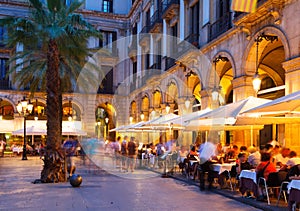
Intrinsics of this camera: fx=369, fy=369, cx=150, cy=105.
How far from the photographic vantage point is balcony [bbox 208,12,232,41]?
1698 centimetres

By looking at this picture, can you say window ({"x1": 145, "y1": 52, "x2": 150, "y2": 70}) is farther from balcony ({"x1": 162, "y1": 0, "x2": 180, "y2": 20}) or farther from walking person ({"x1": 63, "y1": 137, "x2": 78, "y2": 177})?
walking person ({"x1": 63, "y1": 137, "x2": 78, "y2": 177})

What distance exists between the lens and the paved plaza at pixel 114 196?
8.70m

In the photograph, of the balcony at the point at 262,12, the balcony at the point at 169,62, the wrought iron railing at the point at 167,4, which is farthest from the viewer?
the balcony at the point at 169,62

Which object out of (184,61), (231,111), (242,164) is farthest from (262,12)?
(184,61)

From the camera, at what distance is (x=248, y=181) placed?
371 inches

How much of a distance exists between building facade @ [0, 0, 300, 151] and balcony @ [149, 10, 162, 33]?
0.08 m

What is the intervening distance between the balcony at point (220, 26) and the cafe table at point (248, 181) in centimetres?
909

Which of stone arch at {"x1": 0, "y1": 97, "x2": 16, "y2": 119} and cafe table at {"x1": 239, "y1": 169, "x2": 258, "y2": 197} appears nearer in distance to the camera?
cafe table at {"x1": 239, "y1": 169, "x2": 258, "y2": 197}

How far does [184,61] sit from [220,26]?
154 inches

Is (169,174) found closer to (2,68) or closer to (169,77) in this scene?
(169,77)

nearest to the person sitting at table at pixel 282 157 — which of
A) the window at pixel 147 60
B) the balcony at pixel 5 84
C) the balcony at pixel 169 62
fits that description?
the balcony at pixel 169 62

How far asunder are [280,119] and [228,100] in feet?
37.7

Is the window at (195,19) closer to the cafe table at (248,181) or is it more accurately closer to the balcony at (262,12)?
the balcony at (262,12)

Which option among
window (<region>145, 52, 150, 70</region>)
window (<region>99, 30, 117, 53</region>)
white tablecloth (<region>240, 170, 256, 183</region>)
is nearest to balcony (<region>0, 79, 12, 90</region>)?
window (<region>99, 30, 117, 53</region>)
